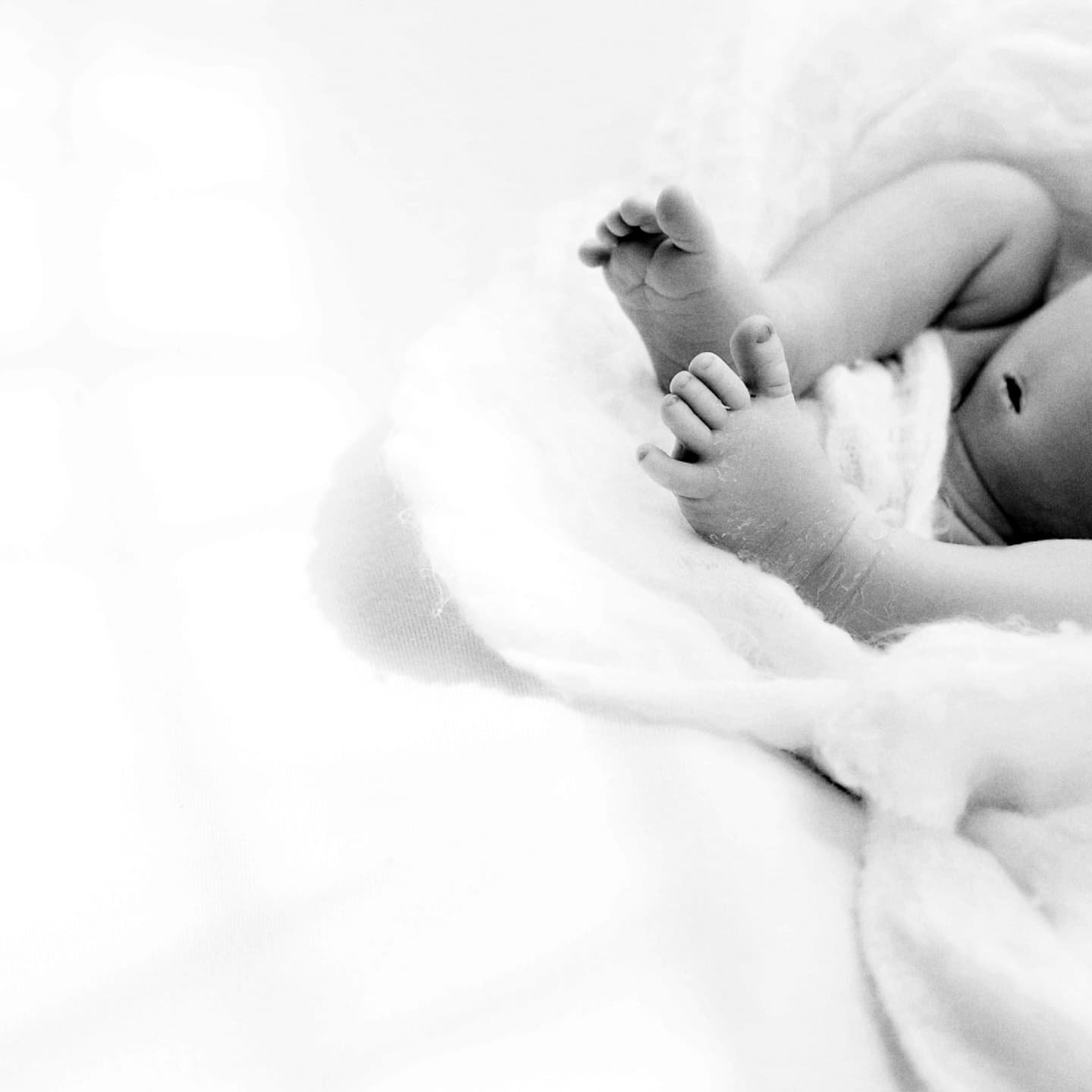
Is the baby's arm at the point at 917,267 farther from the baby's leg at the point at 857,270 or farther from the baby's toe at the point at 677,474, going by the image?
the baby's toe at the point at 677,474

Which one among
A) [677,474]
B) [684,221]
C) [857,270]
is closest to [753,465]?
[677,474]

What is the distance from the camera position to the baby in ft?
1.93

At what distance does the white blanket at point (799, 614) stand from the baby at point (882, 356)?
0.04 meters

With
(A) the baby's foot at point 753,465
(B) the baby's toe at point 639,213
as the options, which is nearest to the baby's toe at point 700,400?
(A) the baby's foot at point 753,465

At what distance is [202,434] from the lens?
721 millimetres

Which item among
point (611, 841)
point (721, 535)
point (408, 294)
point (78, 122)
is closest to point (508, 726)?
point (611, 841)

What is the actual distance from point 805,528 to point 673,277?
165mm

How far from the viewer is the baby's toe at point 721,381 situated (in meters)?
0.58

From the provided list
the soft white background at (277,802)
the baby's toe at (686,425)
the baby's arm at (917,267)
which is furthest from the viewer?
the baby's arm at (917,267)

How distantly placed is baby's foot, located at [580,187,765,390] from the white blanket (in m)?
0.06

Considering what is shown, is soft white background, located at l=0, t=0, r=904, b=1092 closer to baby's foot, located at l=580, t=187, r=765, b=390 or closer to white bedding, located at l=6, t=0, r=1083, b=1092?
white bedding, located at l=6, t=0, r=1083, b=1092

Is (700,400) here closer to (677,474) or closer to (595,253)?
(677,474)

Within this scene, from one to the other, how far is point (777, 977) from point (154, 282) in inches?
25.1

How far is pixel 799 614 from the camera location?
56 cm
